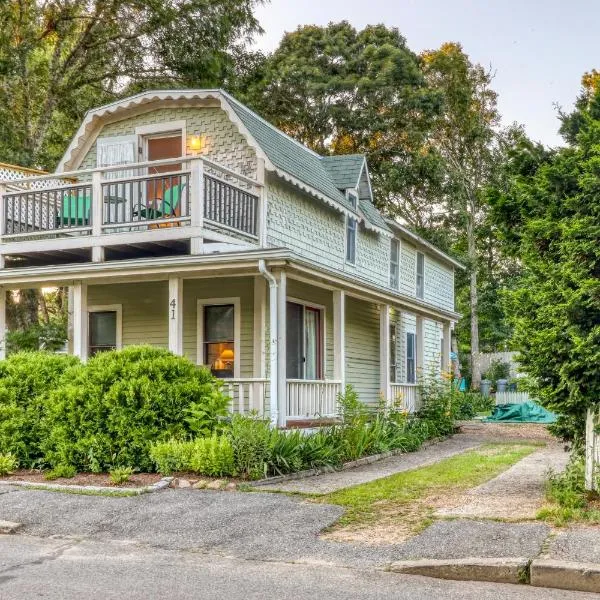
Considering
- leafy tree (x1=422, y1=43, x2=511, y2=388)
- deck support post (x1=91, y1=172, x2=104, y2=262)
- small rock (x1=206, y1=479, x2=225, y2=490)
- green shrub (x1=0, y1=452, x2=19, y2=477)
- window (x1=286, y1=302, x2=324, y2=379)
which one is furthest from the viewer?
leafy tree (x1=422, y1=43, x2=511, y2=388)

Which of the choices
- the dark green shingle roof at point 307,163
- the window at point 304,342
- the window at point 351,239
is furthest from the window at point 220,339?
the window at point 351,239

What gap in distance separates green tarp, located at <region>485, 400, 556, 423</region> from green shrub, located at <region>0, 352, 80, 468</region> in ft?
51.3

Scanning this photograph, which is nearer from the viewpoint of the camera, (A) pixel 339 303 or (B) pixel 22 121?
(A) pixel 339 303

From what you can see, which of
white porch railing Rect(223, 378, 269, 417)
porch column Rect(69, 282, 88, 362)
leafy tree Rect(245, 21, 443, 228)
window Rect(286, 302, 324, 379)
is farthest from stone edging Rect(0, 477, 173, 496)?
leafy tree Rect(245, 21, 443, 228)

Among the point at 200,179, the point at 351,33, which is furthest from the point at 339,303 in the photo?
the point at 351,33

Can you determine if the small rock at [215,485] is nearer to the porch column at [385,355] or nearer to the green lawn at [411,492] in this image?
the green lawn at [411,492]

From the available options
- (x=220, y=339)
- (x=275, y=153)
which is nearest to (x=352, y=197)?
(x=275, y=153)

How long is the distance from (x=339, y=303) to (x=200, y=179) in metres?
3.50

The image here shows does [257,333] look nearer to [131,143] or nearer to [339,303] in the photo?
[339,303]

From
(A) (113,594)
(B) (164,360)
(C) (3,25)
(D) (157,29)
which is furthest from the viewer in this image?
(D) (157,29)

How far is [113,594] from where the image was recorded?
16.9 ft

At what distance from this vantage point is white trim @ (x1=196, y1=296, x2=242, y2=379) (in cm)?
1472

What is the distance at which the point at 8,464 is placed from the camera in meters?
10.2

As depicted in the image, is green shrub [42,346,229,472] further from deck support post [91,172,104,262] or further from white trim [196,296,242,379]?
white trim [196,296,242,379]
